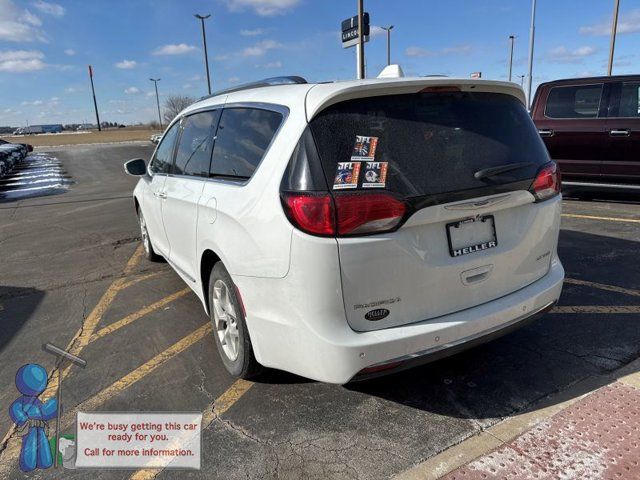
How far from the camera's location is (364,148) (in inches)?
92.0

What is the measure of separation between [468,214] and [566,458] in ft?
4.10

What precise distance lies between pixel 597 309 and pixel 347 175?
2.83 metres

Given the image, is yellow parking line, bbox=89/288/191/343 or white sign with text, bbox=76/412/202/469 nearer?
white sign with text, bbox=76/412/202/469

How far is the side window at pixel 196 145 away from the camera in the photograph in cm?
353

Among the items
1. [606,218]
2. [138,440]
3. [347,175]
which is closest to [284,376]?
[138,440]

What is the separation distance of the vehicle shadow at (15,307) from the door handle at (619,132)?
8.57 metres

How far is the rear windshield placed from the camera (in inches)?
91.4

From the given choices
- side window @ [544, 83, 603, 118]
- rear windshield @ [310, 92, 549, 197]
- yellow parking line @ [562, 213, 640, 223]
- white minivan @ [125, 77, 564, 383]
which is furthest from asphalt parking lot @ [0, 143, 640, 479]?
side window @ [544, 83, 603, 118]

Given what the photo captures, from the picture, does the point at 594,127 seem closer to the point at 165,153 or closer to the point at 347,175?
the point at 165,153

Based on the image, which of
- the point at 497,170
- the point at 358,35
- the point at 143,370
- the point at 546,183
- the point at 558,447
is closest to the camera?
the point at 558,447

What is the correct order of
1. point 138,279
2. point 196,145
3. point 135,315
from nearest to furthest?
point 196,145 < point 135,315 < point 138,279

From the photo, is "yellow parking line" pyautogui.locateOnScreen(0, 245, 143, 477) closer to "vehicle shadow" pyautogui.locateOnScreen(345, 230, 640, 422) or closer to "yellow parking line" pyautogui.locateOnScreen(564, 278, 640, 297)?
"vehicle shadow" pyautogui.locateOnScreen(345, 230, 640, 422)

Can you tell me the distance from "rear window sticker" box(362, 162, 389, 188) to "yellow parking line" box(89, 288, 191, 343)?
110 inches

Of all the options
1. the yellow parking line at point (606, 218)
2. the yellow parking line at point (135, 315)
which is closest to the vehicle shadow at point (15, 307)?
the yellow parking line at point (135, 315)
